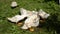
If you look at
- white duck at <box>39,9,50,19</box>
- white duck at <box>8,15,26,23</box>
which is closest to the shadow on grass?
white duck at <box>39,9,50,19</box>

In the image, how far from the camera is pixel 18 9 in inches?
253

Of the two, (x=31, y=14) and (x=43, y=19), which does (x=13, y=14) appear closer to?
(x=31, y=14)

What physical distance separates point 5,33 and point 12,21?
60cm

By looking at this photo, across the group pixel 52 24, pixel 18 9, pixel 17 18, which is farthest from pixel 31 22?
pixel 18 9

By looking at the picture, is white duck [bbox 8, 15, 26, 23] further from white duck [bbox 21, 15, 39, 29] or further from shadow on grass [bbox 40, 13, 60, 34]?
shadow on grass [bbox 40, 13, 60, 34]

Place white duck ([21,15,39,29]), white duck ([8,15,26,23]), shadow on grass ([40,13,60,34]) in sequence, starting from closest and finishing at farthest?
1. shadow on grass ([40,13,60,34])
2. white duck ([21,15,39,29])
3. white duck ([8,15,26,23])

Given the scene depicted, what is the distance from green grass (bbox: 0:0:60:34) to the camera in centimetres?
532

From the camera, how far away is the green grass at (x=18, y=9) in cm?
532

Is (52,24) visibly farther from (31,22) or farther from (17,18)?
(17,18)

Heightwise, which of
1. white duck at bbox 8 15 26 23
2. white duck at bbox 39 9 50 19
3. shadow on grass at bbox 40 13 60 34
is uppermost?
white duck at bbox 39 9 50 19

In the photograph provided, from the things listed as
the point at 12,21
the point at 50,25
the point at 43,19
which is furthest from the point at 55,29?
the point at 12,21

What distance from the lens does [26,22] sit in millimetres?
5512

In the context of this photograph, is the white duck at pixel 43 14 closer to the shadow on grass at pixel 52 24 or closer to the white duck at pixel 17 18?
the shadow on grass at pixel 52 24

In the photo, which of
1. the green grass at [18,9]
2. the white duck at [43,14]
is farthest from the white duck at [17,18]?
the white duck at [43,14]
